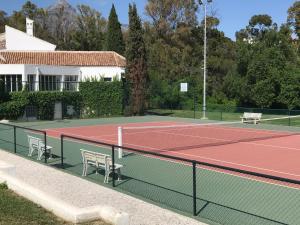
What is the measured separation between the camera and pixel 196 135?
85.6 ft

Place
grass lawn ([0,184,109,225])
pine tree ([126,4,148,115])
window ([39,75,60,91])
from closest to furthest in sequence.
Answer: grass lawn ([0,184,109,225])
pine tree ([126,4,148,115])
window ([39,75,60,91])

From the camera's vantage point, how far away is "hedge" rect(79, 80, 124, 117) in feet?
134

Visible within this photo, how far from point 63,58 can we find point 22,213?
39.0 metres

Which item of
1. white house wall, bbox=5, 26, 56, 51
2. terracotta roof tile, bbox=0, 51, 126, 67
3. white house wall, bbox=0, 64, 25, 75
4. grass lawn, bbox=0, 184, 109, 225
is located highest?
white house wall, bbox=5, 26, 56, 51

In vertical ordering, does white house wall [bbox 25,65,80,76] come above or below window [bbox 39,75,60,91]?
above

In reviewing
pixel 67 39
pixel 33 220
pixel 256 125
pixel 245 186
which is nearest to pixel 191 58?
pixel 67 39

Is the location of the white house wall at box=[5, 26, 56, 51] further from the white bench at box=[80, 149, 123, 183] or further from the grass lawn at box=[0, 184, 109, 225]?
the grass lawn at box=[0, 184, 109, 225]

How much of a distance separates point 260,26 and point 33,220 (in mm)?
77007

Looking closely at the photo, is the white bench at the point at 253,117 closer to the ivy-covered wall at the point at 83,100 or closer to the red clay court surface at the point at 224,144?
the red clay court surface at the point at 224,144

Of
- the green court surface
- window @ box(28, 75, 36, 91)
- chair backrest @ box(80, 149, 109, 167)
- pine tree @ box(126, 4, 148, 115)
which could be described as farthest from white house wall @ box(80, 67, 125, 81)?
chair backrest @ box(80, 149, 109, 167)

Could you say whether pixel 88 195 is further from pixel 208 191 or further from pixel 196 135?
pixel 196 135

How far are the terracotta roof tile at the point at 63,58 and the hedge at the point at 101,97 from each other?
539cm

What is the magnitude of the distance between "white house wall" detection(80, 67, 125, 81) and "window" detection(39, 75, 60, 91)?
11.8 feet

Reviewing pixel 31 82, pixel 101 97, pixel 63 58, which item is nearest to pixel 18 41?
pixel 63 58
